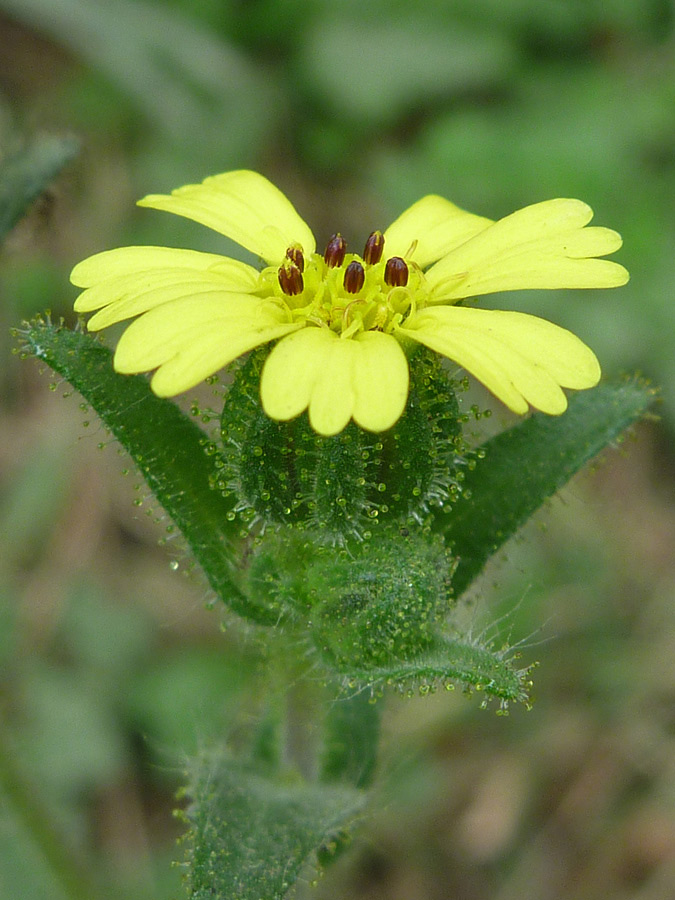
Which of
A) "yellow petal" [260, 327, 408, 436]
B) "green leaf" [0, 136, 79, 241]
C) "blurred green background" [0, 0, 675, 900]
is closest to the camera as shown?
"yellow petal" [260, 327, 408, 436]

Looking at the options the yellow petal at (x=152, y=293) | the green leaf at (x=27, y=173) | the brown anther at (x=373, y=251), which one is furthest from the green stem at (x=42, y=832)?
the brown anther at (x=373, y=251)

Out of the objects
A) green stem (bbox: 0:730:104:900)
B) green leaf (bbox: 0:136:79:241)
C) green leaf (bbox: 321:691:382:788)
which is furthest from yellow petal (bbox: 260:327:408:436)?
green stem (bbox: 0:730:104:900)

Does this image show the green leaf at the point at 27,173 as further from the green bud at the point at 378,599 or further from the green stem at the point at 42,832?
the green stem at the point at 42,832

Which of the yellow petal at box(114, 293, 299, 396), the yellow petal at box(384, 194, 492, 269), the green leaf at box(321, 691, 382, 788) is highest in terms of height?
the yellow petal at box(384, 194, 492, 269)

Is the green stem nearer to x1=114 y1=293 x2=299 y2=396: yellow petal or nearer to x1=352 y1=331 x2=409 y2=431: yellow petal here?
x1=114 y1=293 x2=299 y2=396: yellow petal

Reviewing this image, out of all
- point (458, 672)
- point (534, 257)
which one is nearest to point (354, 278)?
point (534, 257)

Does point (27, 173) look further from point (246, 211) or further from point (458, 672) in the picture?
point (458, 672)
